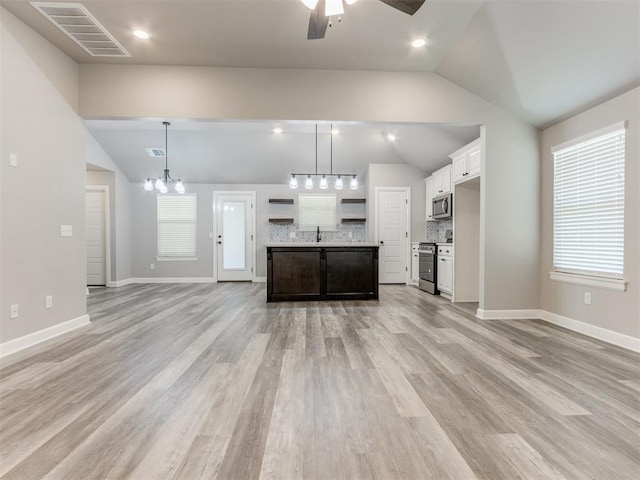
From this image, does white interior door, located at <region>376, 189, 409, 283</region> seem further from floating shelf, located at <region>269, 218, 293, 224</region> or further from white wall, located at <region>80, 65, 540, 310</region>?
white wall, located at <region>80, 65, 540, 310</region>

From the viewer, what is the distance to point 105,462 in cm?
141

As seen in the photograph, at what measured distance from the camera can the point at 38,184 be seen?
314 centimetres

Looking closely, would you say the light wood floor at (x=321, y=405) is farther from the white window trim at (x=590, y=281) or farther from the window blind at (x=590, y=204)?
the window blind at (x=590, y=204)

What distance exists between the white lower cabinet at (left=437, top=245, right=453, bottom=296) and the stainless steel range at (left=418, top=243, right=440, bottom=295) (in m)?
0.12

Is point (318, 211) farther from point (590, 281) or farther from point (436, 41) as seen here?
point (590, 281)

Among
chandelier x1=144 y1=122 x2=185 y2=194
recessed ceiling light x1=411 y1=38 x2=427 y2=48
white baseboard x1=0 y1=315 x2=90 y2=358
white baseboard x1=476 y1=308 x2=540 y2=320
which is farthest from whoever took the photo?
chandelier x1=144 y1=122 x2=185 y2=194

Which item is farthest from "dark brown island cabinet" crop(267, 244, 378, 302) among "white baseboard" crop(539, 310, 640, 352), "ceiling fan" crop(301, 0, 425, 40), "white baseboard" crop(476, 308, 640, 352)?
"ceiling fan" crop(301, 0, 425, 40)

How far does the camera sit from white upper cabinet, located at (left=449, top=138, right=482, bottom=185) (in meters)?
4.44

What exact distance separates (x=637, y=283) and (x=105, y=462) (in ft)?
13.6

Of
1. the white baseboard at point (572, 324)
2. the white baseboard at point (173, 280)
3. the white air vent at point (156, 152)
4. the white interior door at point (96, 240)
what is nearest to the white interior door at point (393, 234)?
the white baseboard at point (572, 324)

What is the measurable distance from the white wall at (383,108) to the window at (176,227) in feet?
13.8

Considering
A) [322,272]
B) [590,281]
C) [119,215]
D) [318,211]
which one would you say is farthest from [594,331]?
[119,215]

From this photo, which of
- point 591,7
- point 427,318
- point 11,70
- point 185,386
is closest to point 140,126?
point 11,70

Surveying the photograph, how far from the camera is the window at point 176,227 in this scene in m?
7.75
